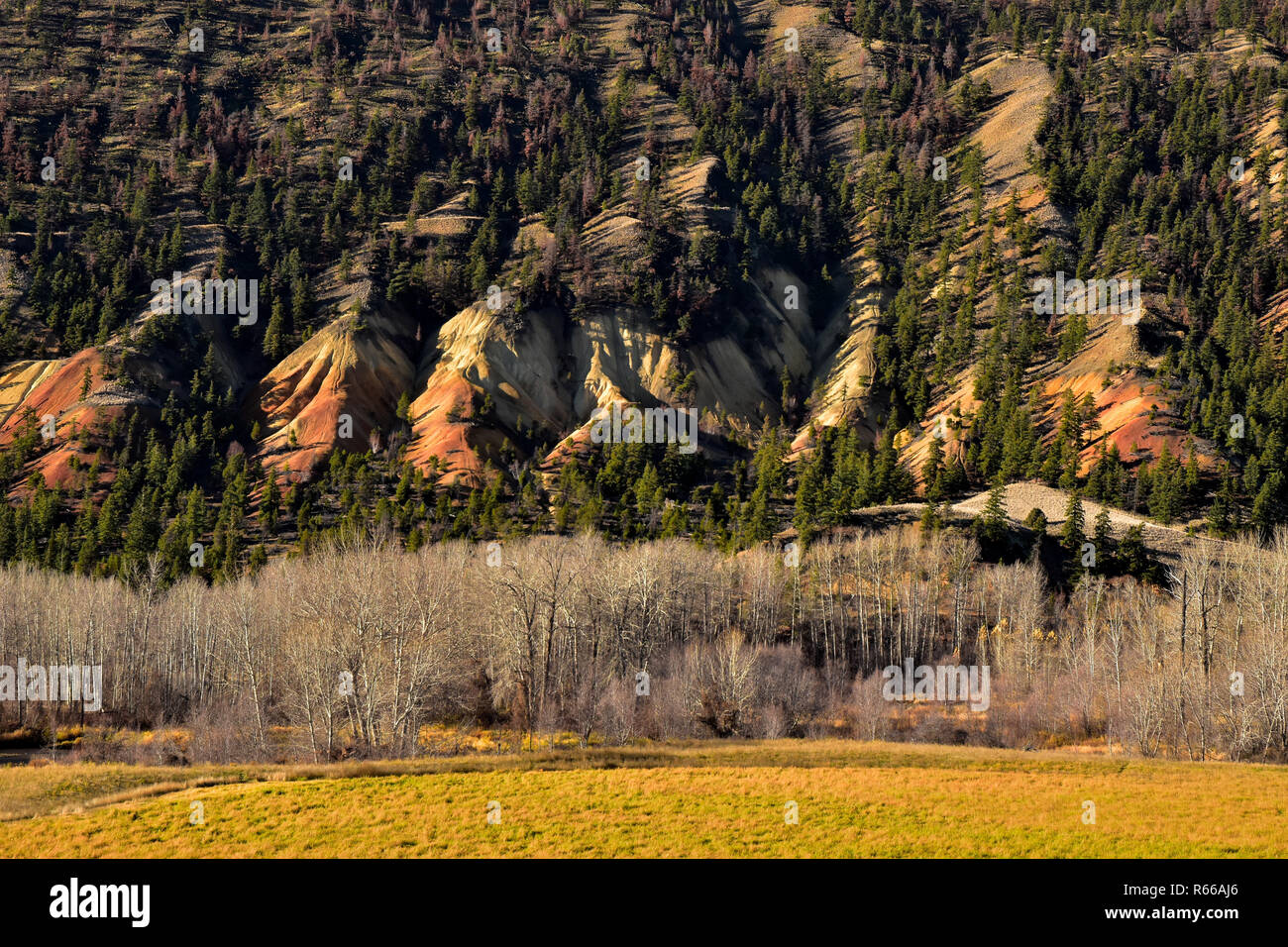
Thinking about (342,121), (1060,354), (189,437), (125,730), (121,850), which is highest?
(342,121)

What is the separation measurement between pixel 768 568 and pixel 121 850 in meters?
63.2

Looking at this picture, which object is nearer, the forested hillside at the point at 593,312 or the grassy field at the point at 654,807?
the grassy field at the point at 654,807

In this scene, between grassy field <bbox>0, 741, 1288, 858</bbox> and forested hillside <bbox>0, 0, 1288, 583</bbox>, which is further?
forested hillside <bbox>0, 0, 1288, 583</bbox>

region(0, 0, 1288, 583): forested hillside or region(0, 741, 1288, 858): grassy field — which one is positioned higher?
region(0, 0, 1288, 583): forested hillside

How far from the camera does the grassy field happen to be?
24916 millimetres

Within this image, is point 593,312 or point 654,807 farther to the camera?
point 593,312

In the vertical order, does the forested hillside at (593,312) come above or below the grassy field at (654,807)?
above

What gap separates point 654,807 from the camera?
29.6 meters

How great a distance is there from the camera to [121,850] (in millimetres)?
24516

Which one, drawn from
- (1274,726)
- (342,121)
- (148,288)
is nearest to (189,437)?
(148,288)

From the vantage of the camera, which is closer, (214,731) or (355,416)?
(214,731)

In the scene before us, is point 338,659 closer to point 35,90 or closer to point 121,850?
point 121,850

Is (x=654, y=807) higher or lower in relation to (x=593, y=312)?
lower

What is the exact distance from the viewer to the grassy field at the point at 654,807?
24.9 m
